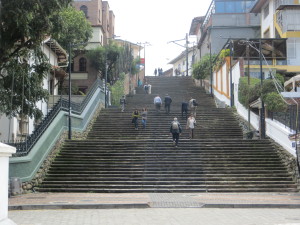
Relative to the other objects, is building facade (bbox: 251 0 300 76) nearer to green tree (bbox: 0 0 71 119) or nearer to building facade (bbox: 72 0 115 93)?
building facade (bbox: 72 0 115 93)

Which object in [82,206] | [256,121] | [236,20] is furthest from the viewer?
[236,20]

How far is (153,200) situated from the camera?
55.2ft

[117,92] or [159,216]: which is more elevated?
[117,92]

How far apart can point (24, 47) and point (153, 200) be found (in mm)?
6919

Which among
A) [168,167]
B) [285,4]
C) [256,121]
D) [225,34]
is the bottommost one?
[168,167]

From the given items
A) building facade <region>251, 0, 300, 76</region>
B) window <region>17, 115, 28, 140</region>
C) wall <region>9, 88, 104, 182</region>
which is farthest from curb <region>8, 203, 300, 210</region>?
building facade <region>251, 0, 300, 76</region>

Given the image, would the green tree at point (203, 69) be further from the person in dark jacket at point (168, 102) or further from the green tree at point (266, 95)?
the green tree at point (266, 95)

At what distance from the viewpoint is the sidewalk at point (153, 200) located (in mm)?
15070

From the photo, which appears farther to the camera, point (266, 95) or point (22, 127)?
point (22, 127)

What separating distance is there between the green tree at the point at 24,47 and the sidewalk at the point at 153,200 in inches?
137

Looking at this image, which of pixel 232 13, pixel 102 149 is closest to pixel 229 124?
pixel 102 149

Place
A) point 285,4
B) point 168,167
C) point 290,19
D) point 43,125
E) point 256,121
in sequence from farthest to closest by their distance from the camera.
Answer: point 290,19
point 285,4
point 256,121
point 43,125
point 168,167

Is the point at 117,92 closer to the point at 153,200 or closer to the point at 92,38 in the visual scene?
the point at 92,38

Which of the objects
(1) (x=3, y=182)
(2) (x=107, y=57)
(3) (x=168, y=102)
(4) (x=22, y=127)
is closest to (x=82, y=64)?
(2) (x=107, y=57)
